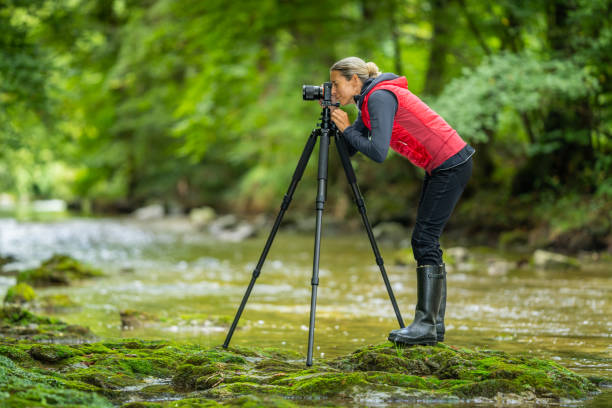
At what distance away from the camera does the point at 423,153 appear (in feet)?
13.4

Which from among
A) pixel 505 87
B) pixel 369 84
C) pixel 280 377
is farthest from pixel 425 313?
pixel 505 87

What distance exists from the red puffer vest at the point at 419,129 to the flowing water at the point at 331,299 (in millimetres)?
1495

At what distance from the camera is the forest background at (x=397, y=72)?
11.6 meters

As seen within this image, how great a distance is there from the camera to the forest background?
1159 centimetres

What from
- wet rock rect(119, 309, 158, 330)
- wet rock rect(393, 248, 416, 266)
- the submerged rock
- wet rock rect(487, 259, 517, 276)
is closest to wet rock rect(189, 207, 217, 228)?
wet rock rect(393, 248, 416, 266)

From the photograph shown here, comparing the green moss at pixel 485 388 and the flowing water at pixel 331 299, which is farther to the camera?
the flowing water at pixel 331 299

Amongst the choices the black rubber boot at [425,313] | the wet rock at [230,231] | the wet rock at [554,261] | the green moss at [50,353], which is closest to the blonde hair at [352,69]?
the black rubber boot at [425,313]

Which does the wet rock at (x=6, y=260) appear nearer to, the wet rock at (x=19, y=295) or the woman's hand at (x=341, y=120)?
the wet rock at (x=19, y=295)

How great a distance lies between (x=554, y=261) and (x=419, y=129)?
24.9ft

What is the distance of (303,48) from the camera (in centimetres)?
1481

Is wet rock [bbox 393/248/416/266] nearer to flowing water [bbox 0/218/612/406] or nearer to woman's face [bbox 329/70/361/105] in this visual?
flowing water [bbox 0/218/612/406]

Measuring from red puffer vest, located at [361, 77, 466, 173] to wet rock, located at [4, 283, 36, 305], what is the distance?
14.7 ft

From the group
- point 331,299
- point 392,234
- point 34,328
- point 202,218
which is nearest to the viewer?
point 34,328

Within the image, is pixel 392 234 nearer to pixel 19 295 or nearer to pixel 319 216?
pixel 19 295
